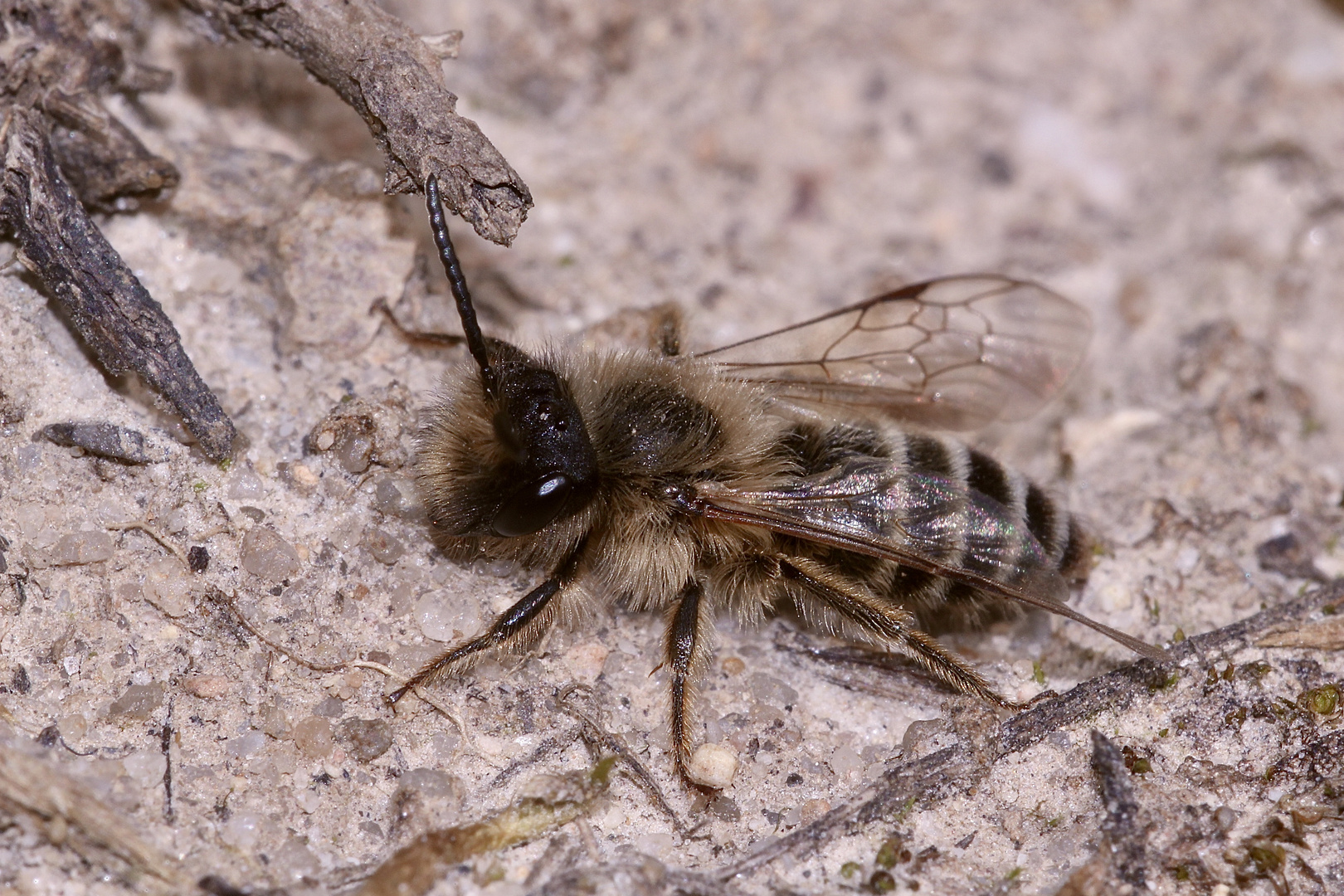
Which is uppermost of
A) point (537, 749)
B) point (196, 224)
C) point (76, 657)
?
point (196, 224)

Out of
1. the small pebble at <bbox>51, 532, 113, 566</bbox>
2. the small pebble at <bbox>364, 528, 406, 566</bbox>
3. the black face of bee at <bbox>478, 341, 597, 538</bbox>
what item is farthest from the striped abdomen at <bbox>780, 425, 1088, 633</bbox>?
the small pebble at <bbox>51, 532, 113, 566</bbox>

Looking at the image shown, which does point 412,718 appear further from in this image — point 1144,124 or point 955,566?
point 1144,124

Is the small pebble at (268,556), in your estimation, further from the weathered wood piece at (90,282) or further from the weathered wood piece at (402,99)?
the weathered wood piece at (402,99)

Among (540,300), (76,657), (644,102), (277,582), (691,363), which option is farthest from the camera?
(644,102)

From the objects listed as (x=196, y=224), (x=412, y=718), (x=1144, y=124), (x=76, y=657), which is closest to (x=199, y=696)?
(x=76, y=657)

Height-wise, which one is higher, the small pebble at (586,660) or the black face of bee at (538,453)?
the black face of bee at (538,453)

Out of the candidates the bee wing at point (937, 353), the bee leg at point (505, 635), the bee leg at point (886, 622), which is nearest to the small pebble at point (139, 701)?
the bee leg at point (505, 635)

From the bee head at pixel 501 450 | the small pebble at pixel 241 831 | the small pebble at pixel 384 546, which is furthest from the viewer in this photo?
the small pebble at pixel 384 546

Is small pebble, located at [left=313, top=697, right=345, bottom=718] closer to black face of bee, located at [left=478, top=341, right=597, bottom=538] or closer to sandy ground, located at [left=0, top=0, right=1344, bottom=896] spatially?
sandy ground, located at [left=0, top=0, right=1344, bottom=896]

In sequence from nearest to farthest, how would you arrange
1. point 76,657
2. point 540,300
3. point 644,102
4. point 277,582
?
point 76,657, point 277,582, point 540,300, point 644,102
